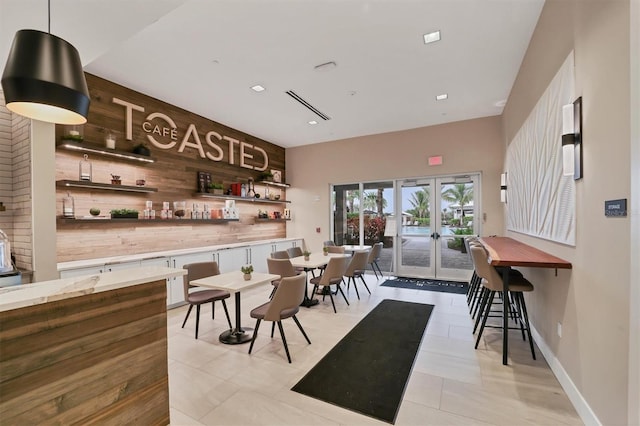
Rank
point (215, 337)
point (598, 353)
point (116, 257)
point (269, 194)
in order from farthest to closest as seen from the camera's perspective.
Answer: point (269, 194) < point (116, 257) < point (215, 337) < point (598, 353)

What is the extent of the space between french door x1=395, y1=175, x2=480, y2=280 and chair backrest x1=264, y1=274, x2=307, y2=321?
458cm

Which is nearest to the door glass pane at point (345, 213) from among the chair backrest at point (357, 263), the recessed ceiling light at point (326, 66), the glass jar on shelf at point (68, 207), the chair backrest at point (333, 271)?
the chair backrest at point (357, 263)

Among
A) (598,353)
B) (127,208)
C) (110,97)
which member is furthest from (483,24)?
(127,208)

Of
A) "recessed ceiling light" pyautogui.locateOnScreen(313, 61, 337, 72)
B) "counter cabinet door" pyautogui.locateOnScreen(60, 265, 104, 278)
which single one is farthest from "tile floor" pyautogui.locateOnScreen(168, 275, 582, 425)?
"recessed ceiling light" pyautogui.locateOnScreen(313, 61, 337, 72)

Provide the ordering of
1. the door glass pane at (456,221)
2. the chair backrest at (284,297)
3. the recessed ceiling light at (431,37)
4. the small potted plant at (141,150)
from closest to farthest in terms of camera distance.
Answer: the chair backrest at (284,297) < the recessed ceiling light at (431,37) < the small potted plant at (141,150) < the door glass pane at (456,221)

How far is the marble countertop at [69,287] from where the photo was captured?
1.38m

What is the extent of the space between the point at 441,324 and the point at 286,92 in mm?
4310

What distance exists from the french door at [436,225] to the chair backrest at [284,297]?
15.0 ft

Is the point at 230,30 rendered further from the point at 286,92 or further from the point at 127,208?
the point at 127,208

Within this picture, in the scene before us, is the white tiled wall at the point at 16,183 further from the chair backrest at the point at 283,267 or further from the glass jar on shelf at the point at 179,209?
the chair backrest at the point at 283,267

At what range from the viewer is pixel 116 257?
431cm

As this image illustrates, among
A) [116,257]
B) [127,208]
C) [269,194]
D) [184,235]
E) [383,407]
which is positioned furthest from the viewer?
[269,194]

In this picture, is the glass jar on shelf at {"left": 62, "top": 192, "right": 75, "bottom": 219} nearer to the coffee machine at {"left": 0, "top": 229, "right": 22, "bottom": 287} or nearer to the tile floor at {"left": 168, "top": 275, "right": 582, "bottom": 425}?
the coffee machine at {"left": 0, "top": 229, "right": 22, "bottom": 287}

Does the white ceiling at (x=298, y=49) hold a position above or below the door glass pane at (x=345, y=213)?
above
